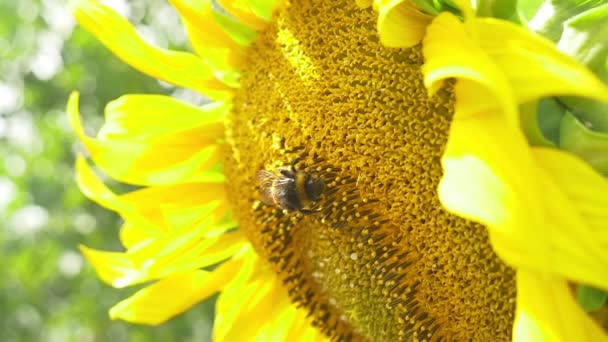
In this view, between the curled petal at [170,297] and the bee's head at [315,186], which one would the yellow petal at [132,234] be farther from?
the bee's head at [315,186]

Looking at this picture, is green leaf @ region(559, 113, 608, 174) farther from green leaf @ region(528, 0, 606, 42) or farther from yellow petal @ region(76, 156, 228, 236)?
yellow petal @ region(76, 156, 228, 236)

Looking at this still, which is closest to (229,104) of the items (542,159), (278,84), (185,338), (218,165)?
(218,165)

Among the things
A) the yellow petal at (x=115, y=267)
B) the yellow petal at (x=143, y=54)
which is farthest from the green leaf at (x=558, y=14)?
the yellow petal at (x=115, y=267)

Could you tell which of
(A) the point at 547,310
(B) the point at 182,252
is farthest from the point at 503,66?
(B) the point at 182,252

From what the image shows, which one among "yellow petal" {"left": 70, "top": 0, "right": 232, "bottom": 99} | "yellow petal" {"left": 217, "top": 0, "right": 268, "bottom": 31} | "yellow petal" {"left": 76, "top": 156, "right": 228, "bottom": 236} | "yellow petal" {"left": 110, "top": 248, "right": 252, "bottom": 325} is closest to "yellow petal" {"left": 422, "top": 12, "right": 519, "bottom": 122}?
"yellow petal" {"left": 217, "top": 0, "right": 268, "bottom": 31}

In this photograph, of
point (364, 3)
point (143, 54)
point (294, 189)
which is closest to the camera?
point (364, 3)

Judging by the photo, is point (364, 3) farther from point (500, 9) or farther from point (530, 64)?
point (530, 64)

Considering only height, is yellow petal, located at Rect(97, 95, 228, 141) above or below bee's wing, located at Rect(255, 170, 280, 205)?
below
